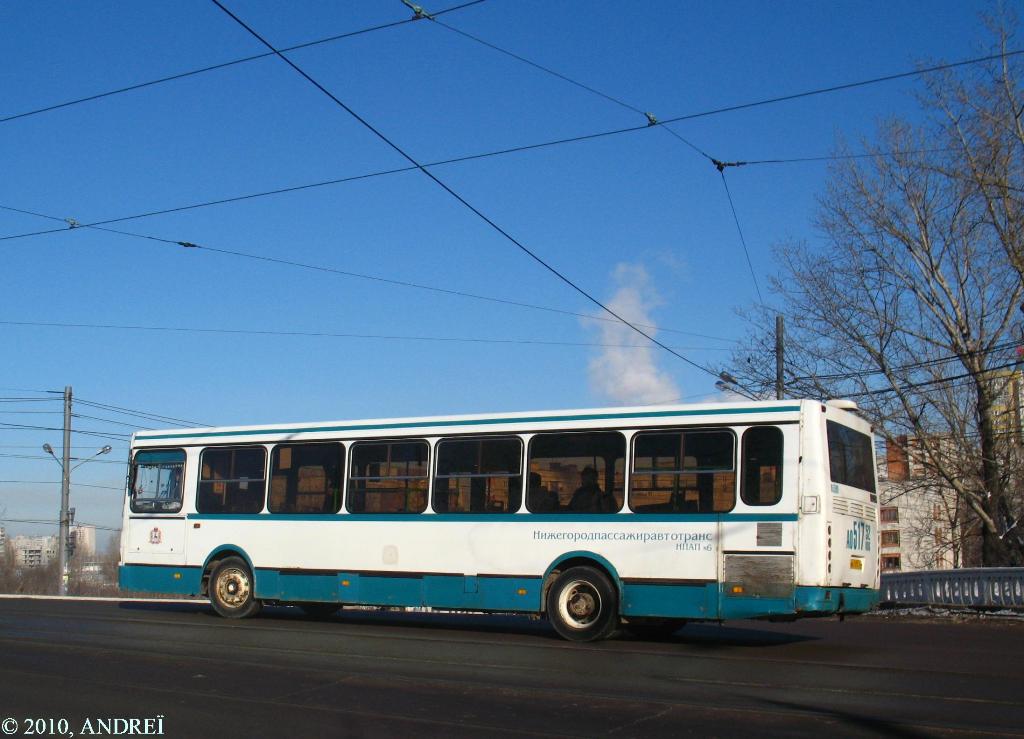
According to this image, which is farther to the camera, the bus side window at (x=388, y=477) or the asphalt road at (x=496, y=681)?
the bus side window at (x=388, y=477)

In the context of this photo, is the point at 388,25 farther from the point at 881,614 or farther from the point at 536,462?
the point at 881,614

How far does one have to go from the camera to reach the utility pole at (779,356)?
30.2 metres

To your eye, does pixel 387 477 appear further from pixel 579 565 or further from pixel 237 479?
pixel 579 565

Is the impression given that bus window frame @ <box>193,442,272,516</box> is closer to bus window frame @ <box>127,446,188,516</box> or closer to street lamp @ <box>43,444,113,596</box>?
bus window frame @ <box>127,446,188,516</box>

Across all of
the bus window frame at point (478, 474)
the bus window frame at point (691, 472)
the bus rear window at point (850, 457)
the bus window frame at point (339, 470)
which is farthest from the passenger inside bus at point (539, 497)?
the bus rear window at point (850, 457)

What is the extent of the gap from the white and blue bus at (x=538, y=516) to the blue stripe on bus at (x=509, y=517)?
2 centimetres

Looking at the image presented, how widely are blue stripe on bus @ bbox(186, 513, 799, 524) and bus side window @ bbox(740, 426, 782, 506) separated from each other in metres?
0.23

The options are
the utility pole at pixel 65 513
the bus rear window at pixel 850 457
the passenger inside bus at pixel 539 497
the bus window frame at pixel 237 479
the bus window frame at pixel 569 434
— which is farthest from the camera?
the utility pole at pixel 65 513

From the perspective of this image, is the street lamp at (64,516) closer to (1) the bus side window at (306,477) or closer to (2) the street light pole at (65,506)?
(2) the street light pole at (65,506)

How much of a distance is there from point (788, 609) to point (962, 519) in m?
25.7

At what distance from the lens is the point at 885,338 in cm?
2975

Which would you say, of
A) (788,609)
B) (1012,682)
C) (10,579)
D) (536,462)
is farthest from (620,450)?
(10,579)

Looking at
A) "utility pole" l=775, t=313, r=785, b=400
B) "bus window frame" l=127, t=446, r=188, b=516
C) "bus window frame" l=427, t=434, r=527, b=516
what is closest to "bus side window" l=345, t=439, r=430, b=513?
"bus window frame" l=427, t=434, r=527, b=516

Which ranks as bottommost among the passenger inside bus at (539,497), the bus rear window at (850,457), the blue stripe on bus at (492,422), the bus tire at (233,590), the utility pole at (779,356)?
the bus tire at (233,590)
